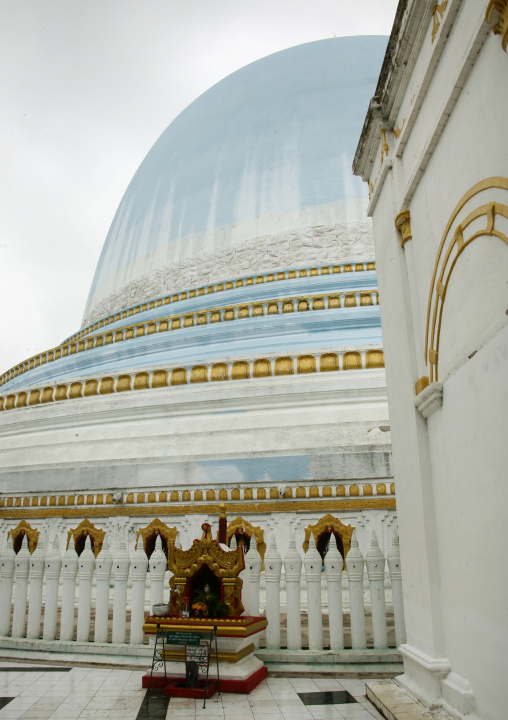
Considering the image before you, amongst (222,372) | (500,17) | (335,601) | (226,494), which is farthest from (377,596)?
(222,372)

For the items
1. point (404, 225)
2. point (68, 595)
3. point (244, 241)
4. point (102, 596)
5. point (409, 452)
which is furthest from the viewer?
point (244, 241)

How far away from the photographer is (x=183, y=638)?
3.98 meters

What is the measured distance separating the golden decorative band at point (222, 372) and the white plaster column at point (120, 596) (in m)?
4.04

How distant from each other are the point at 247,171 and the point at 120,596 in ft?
32.8

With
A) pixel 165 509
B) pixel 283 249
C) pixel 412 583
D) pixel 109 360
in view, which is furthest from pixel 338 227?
pixel 412 583

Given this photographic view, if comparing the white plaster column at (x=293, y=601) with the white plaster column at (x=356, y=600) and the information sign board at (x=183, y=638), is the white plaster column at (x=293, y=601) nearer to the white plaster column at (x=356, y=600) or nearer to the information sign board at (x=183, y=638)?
the white plaster column at (x=356, y=600)

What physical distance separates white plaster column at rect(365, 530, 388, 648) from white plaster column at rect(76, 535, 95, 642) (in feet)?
7.39

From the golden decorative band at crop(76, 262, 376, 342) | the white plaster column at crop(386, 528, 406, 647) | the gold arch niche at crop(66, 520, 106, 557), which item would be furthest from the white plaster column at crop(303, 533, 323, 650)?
the golden decorative band at crop(76, 262, 376, 342)

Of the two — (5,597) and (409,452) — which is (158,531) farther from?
(409,452)

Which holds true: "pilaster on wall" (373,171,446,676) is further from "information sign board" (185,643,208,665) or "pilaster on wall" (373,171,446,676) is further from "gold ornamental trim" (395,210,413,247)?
"information sign board" (185,643,208,665)

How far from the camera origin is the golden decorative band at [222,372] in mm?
8570

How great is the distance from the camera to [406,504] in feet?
12.3

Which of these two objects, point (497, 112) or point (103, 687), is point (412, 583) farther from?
point (497, 112)

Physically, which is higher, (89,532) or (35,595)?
(89,532)
